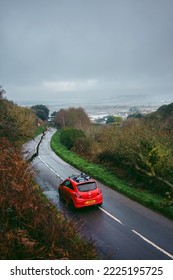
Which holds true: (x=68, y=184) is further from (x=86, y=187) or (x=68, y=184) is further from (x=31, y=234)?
(x=31, y=234)

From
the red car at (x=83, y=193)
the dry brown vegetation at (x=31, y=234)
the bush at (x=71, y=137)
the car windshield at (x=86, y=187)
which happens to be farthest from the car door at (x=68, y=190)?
the bush at (x=71, y=137)

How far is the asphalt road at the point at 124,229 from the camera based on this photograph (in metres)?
11.0

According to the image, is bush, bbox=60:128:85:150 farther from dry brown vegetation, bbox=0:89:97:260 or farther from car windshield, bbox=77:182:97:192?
dry brown vegetation, bbox=0:89:97:260

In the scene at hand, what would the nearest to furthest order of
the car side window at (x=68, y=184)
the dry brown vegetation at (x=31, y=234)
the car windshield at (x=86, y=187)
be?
the dry brown vegetation at (x=31, y=234) → the car windshield at (x=86, y=187) → the car side window at (x=68, y=184)

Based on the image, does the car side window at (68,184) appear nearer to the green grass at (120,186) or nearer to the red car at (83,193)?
the red car at (83,193)

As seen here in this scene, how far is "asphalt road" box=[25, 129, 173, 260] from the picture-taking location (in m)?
11.0

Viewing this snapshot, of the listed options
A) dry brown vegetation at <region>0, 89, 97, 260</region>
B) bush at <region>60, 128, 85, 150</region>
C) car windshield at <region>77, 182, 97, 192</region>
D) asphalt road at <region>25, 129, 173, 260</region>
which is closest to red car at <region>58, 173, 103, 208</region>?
car windshield at <region>77, 182, 97, 192</region>

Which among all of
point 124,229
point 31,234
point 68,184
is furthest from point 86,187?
point 31,234

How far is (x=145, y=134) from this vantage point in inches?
856

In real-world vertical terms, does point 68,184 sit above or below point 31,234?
below

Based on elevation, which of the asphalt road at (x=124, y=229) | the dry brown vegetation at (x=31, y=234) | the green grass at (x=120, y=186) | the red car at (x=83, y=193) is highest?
the dry brown vegetation at (x=31, y=234)

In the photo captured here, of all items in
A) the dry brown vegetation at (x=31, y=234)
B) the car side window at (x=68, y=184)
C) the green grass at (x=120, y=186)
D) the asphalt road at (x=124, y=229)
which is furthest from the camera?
the car side window at (x=68, y=184)

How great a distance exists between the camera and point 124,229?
13336mm
